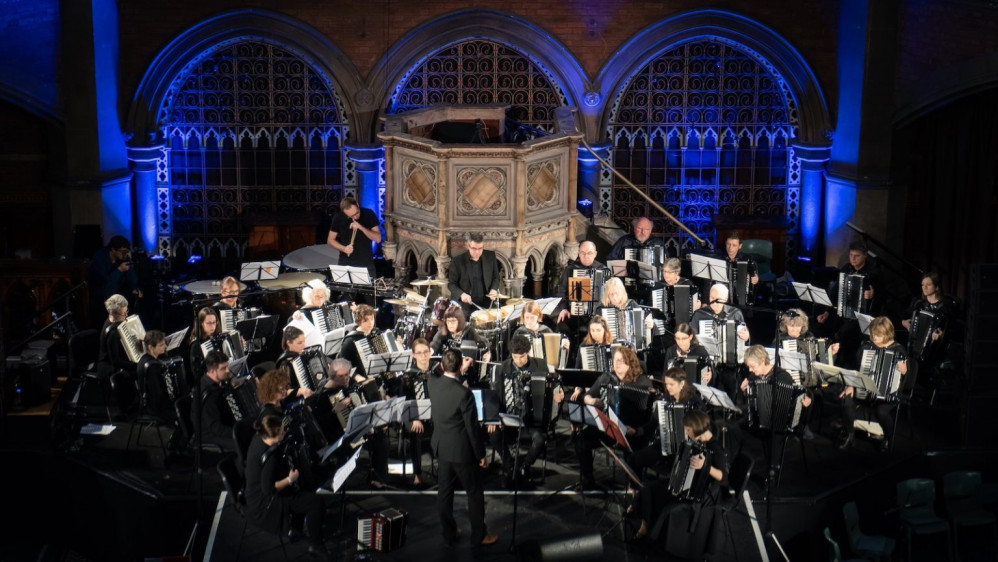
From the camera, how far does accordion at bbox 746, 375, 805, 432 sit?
1218cm

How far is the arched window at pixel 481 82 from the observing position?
1858cm

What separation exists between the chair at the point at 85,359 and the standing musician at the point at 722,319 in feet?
20.1

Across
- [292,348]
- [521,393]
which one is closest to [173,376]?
[292,348]

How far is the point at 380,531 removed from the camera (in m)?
10.9

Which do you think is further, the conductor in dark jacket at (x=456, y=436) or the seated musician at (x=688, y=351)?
the seated musician at (x=688, y=351)

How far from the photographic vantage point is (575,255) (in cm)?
1570

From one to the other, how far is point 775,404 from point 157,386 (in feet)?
19.1

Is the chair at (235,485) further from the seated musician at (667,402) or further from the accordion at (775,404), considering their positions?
the accordion at (775,404)

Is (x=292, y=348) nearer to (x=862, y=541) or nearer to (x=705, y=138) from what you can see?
(x=862, y=541)

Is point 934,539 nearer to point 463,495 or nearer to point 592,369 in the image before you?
point 592,369

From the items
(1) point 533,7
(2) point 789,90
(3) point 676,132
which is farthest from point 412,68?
(2) point 789,90

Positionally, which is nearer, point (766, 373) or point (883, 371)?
point (766, 373)

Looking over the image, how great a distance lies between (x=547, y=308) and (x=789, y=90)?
7.26m

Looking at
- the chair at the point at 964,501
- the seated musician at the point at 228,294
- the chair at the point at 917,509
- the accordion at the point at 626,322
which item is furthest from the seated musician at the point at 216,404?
the chair at the point at 964,501
